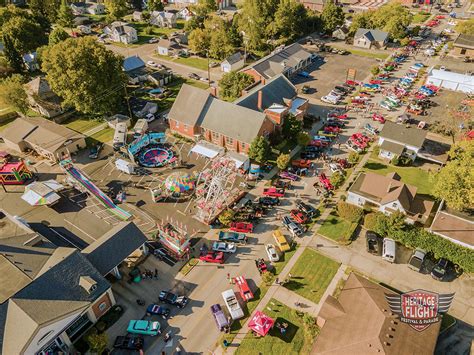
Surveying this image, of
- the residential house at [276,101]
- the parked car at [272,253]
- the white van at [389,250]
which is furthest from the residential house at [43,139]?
the white van at [389,250]

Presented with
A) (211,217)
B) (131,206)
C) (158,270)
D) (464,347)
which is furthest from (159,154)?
(464,347)

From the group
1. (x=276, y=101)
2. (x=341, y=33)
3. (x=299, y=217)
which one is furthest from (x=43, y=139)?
(x=341, y=33)

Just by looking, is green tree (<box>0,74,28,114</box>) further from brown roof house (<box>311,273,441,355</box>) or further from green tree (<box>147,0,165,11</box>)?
green tree (<box>147,0,165,11</box>)

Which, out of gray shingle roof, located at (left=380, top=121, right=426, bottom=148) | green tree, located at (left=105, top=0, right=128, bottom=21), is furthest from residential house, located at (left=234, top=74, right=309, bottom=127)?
green tree, located at (left=105, top=0, right=128, bottom=21)

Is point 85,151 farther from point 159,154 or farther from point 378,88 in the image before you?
point 378,88

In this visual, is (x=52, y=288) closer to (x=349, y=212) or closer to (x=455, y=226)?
(x=349, y=212)

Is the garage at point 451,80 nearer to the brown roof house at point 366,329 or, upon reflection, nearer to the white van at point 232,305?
the brown roof house at point 366,329
